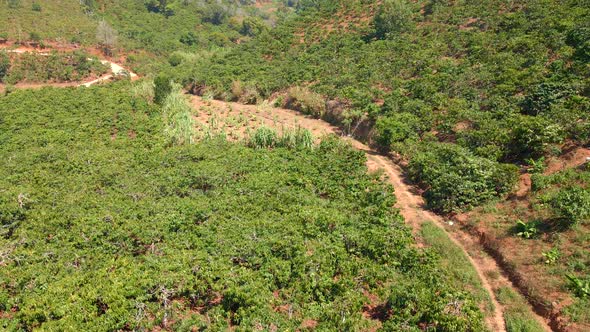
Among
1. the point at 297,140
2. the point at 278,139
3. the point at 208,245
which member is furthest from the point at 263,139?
the point at 208,245

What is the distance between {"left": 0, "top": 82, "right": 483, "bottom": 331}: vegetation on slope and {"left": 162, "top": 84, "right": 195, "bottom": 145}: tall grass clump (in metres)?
2.35

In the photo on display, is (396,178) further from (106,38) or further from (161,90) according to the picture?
(106,38)

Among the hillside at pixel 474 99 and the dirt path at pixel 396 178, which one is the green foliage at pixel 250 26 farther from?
the dirt path at pixel 396 178

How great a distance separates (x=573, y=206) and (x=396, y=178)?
9192mm

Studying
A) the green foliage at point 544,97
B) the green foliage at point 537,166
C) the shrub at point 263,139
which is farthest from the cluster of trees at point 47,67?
the green foliage at point 537,166

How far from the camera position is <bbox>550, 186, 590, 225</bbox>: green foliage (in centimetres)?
1449

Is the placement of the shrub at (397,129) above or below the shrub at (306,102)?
above

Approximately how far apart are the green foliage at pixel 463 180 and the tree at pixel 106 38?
5763cm

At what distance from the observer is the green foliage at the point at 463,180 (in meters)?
18.1

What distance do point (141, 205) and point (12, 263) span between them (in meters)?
5.05

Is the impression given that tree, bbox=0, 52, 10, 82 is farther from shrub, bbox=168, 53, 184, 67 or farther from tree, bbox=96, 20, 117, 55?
shrub, bbox=168, 53, 184, 67

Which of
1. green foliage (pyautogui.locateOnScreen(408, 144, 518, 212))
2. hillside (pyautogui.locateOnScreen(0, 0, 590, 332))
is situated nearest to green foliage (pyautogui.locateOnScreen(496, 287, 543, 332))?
hillside (pyautogui.locateOnScreen(0, 0, 590, 332))

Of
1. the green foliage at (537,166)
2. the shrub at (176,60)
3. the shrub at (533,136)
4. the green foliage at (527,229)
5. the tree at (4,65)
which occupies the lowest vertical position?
the tree at (4,65)

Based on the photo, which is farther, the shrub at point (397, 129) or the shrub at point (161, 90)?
the shrub at point (161, 90)
